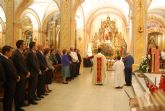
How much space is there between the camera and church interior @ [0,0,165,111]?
949cm

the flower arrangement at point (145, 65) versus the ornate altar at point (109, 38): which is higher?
the ornate altar at point (109, 38)

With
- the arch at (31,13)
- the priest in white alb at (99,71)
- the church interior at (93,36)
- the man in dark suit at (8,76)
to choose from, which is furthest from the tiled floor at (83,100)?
the arch at (31,13)

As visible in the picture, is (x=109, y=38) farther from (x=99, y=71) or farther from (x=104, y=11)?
(x=99, y=71)

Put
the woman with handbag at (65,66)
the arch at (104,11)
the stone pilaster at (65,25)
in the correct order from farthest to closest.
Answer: the arch at (104,11) → the stone pilaster at (65,25) → the woman with handbag at (65,66)

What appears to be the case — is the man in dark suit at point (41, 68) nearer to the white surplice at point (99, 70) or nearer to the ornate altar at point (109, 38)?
the white surplice at point (99, 70)

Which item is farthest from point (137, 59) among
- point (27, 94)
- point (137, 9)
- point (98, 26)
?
point (98, 26)

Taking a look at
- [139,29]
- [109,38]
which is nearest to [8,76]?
[139,29]

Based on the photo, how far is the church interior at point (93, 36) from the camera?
949cm

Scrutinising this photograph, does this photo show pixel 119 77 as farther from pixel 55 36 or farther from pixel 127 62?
pixel 55 36

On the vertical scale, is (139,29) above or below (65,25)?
below

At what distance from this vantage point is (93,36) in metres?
28.8

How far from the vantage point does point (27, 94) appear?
8.60 metres

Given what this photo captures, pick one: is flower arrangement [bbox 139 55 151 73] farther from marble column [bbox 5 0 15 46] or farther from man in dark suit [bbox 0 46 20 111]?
marble column [bbox 5 0 15 46]

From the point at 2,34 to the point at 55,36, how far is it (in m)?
5.35
